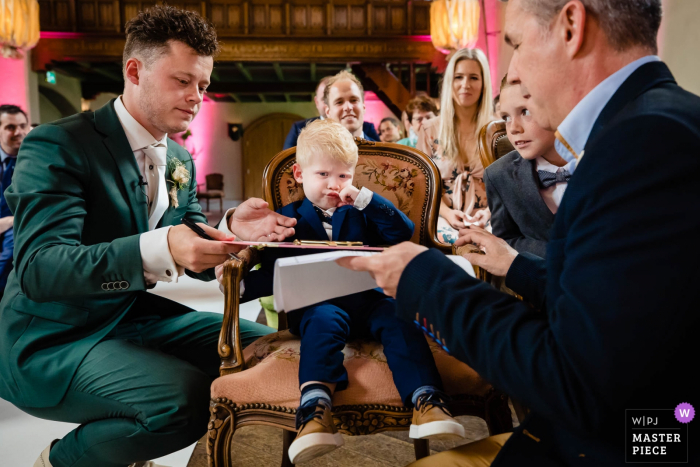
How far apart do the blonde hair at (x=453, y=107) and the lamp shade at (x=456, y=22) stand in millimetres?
3911

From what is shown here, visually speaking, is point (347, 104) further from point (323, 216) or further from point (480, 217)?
point (323, 216)

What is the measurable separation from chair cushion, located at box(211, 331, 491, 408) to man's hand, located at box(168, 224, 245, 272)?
35cm

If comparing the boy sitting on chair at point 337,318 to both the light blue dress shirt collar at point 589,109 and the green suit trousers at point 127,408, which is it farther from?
the light blue dress shirt collar at point 589,109

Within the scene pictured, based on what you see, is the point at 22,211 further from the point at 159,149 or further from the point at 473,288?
the point at 473,288

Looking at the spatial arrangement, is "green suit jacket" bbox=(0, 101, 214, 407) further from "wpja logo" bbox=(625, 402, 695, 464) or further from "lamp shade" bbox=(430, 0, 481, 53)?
"lamp shade" bbox=(430, 0, 481, 53)

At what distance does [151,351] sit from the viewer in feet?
5.32

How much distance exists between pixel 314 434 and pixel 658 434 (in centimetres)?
77

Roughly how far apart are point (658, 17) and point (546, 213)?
104 cm

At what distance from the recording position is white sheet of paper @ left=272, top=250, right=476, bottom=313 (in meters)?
1.00

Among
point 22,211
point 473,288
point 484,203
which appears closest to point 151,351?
point 22,211

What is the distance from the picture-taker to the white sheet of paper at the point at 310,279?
3.27ft

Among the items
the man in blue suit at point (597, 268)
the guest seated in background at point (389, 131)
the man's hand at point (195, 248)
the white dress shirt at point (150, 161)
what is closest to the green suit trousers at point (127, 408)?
the white dress shirt at point (150, 161)

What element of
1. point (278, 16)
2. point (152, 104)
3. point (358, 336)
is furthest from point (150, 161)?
point (278, 16)

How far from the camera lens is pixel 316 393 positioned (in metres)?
1.34
